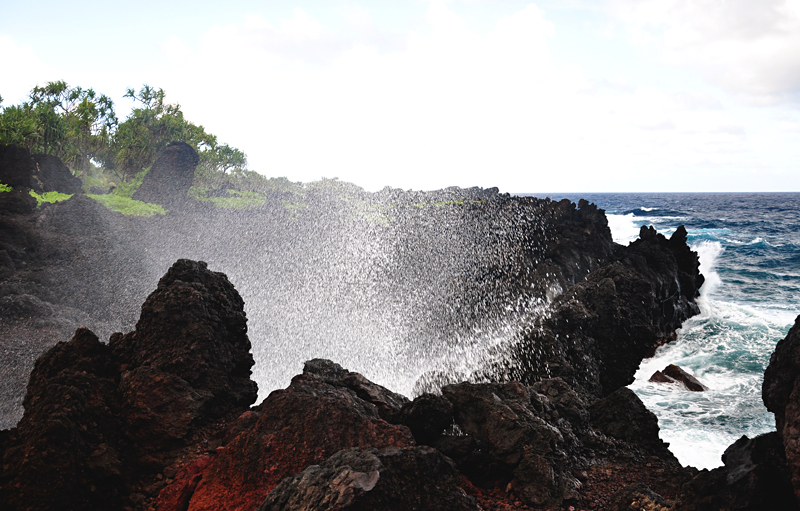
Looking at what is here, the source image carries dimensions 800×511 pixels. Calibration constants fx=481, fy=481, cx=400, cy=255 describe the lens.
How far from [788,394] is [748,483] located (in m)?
0.66

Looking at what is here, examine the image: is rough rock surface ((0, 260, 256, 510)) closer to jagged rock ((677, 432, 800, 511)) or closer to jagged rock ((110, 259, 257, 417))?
jagged rock ((110, 259, 257, 417))

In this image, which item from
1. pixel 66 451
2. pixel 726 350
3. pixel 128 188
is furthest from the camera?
pixel 128 188

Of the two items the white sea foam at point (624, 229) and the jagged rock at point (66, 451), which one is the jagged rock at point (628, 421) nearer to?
the jagged rock at point (66, 451)

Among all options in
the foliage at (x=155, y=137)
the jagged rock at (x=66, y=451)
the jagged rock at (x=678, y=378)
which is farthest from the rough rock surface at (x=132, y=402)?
the foliage at (x=155, y=137)

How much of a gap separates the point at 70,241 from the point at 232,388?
1513cm

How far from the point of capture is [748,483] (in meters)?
3.26

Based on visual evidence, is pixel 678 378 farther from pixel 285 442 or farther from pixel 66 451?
pixel 66 451

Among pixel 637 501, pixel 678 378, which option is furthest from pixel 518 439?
pixel 678 378

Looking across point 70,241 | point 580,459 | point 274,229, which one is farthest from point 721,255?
point 70,241

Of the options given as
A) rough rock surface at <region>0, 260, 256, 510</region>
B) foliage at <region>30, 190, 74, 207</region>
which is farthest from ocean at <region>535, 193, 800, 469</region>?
foliage at <region>30, 190, 74, 207</region>

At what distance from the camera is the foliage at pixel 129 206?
21.9m

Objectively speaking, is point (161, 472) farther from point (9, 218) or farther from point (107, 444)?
point (9, 218)

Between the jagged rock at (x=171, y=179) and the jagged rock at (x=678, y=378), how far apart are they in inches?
900

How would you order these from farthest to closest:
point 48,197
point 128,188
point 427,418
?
point 128,188 → point 48,197 → point 427,418
